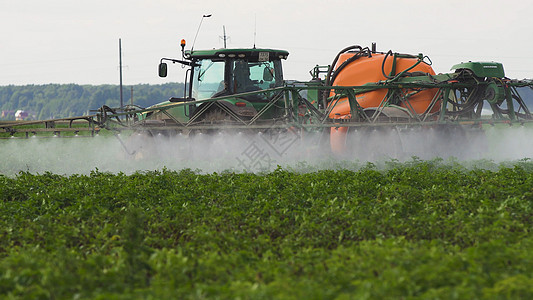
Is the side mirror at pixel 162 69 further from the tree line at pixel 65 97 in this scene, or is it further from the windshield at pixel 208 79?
the tree line at pixel 65 97

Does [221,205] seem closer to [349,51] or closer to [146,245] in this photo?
[146,245]

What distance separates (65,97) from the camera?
152 meters

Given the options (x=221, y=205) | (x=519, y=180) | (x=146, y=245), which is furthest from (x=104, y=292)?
(x=519, y=180)

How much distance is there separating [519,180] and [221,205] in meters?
4.32

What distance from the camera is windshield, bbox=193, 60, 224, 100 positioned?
11.9 m

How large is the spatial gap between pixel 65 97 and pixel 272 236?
15701 centimetres

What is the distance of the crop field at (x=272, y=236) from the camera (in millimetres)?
4051

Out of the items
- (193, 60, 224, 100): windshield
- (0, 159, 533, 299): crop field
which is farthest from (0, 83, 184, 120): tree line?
(0, 159, 533, 299): crop field

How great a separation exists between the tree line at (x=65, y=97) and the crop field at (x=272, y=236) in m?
134

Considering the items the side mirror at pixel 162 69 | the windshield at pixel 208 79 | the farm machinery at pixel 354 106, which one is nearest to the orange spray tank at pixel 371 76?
the farm machinery at pixel 354 106

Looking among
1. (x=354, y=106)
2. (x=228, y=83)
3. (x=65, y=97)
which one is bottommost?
(x=65, y=97)

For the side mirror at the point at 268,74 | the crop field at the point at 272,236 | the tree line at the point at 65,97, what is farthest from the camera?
the tree line at the point at 65,97

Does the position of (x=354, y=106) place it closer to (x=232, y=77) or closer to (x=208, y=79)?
(x=232, y=77)

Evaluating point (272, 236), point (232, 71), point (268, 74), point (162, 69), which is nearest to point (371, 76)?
point (268, 74)
